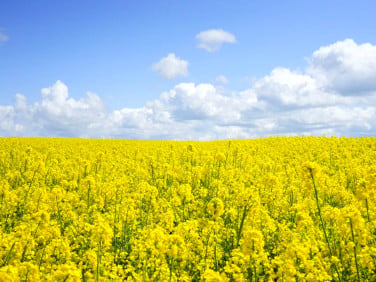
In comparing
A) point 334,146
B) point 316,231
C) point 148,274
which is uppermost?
point 334,146

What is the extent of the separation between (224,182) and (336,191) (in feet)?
13.5

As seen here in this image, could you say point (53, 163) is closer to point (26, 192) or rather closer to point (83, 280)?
point (26, 192)

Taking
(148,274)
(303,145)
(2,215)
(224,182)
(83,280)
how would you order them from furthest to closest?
1. (303,145)
2. (224,182)
3. (2,215)
4. (148,274)
5. (83,280)

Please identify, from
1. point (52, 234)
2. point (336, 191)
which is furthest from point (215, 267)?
point (336, 191)

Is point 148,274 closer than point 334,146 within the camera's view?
Yes

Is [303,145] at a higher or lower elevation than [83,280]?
higher

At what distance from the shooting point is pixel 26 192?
10578 millimetres

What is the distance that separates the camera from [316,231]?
22.6ft

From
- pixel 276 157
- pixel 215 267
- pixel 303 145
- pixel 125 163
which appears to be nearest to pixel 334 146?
pixel 303 145

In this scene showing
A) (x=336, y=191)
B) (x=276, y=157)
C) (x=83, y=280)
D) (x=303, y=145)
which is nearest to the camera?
(x=83, y=280)

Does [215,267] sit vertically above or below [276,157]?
below

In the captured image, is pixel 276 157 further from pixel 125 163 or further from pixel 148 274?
pixel 148 274

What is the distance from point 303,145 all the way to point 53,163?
1572 centimetres

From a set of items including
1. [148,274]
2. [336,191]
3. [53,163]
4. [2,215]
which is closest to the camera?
[148,274]
